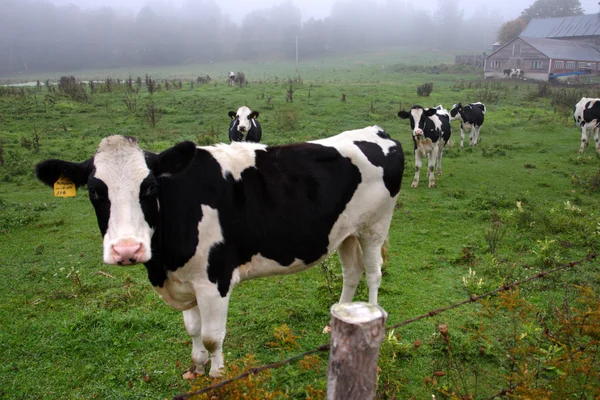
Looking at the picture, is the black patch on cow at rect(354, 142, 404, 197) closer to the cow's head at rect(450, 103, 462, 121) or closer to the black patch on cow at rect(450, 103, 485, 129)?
the black patch on cow at rect(450, 103, 485, 129)

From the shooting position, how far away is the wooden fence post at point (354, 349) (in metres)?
1.95

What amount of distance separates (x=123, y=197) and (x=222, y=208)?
2.78 feet

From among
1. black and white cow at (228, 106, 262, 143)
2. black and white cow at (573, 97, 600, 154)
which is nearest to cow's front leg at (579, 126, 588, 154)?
black and white cow at (573, 97, 600, 154)

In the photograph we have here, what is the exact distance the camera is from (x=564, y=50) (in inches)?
1961

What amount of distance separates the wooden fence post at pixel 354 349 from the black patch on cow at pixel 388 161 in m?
2.54

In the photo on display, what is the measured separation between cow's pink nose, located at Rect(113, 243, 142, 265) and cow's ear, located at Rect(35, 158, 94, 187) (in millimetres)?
787

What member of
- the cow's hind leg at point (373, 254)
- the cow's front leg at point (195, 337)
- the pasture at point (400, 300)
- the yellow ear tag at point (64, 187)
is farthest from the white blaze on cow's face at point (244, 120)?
the yellow ear tag at point (64, 187)

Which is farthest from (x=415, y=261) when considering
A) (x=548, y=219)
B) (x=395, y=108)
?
(x=395, y=108)

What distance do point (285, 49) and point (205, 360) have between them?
106 metres

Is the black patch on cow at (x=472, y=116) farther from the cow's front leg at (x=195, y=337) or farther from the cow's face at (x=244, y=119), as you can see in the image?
the cow's front leg at (x=195, y=337)

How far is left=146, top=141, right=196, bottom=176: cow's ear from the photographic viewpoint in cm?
329

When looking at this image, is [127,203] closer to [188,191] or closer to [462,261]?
[188,191]

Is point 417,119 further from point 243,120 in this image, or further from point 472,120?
point 472,120

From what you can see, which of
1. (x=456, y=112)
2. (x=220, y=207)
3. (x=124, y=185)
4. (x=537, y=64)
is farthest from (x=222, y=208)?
(x=537, y=64)
